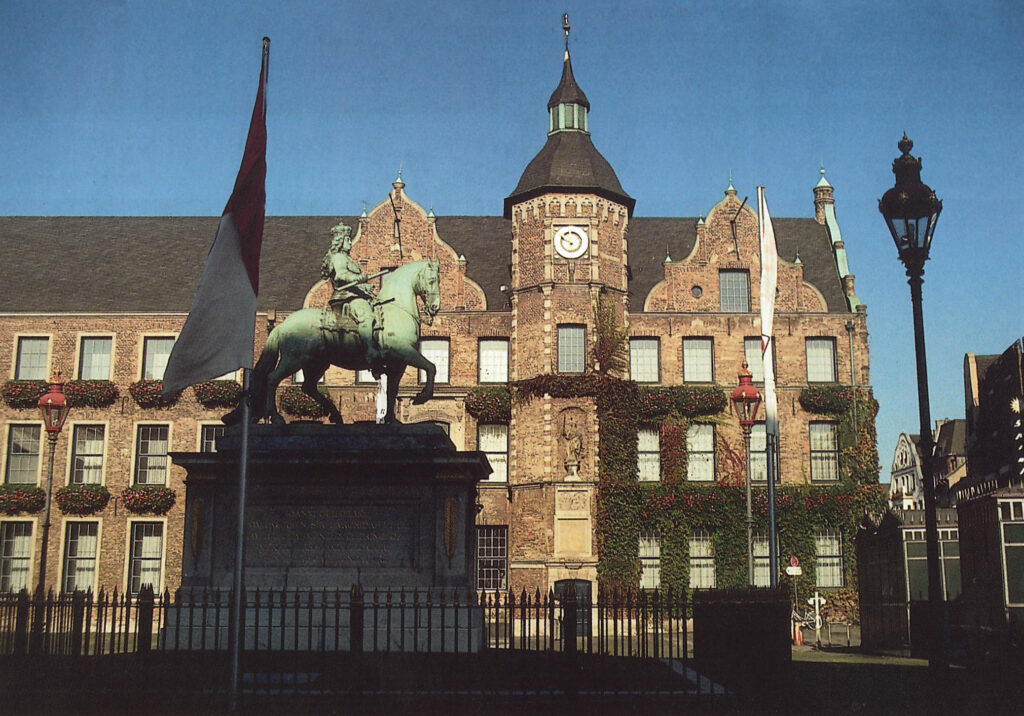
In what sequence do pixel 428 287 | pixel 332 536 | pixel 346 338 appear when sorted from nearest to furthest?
pixel 332 536, pixel 346 338, pixel 428 287

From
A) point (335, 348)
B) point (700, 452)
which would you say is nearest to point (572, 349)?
point (700, 452)

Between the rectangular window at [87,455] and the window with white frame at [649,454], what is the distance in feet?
64.2

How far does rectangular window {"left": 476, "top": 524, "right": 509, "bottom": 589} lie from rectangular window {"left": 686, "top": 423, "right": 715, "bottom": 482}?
705 cm

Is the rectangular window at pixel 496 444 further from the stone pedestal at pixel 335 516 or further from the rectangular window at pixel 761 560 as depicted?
the stone pedestal at pixel 335 516

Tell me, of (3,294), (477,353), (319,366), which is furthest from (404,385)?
(319,366)

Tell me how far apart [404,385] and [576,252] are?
7.95m

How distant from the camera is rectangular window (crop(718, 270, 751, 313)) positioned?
40.7 m

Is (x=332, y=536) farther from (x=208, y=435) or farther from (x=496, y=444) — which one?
(x=208, y=435)

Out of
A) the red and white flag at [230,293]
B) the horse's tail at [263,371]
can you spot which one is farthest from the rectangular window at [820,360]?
the red and white flag at [230,293]

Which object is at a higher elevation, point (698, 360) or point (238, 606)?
point (698, 360)

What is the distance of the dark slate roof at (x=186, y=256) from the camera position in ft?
136

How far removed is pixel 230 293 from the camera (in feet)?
47.1

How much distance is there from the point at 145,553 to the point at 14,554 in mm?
4683

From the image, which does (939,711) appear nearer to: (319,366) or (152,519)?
(319,366)
